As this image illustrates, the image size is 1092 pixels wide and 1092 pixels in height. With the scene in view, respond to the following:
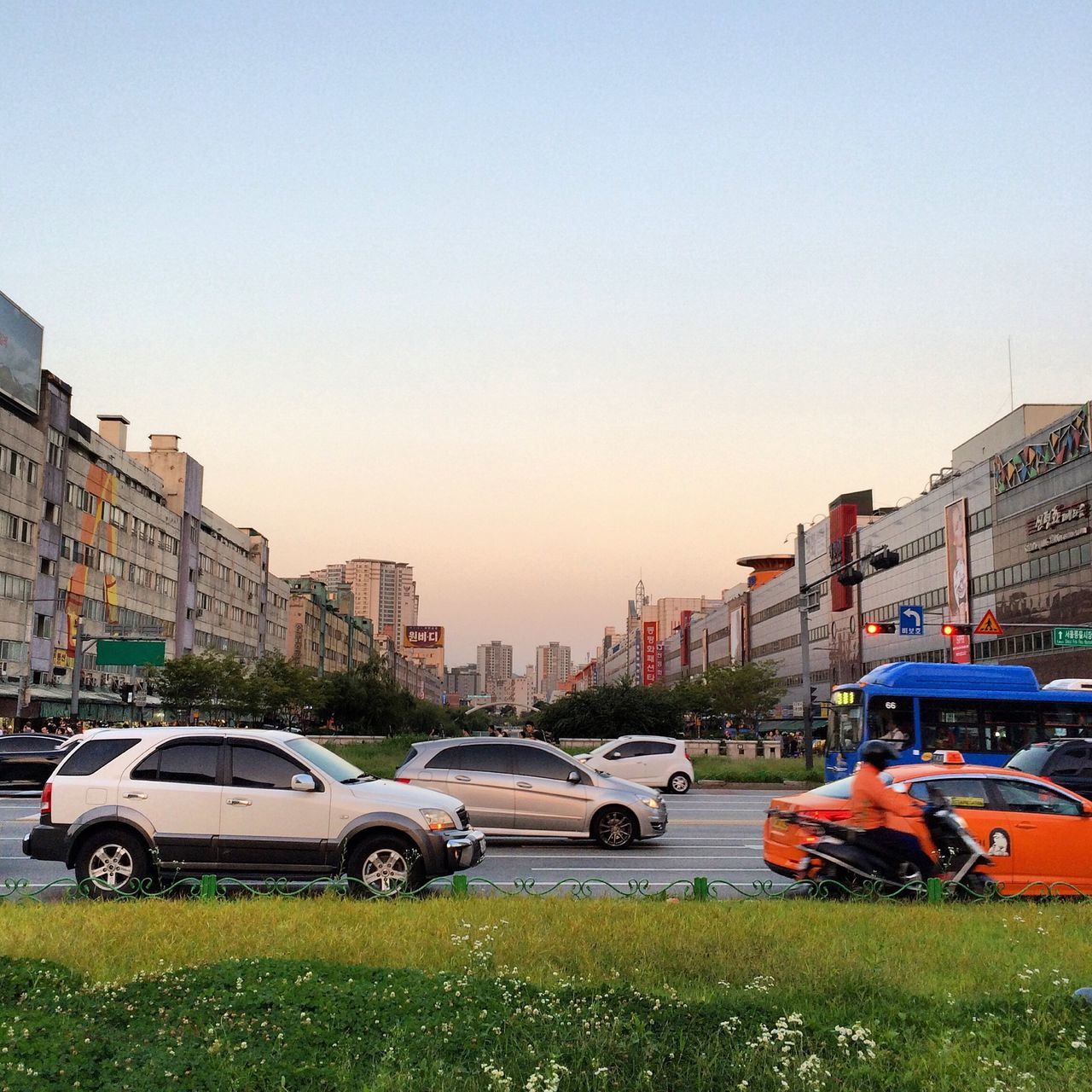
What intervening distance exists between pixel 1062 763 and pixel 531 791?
31.7ft

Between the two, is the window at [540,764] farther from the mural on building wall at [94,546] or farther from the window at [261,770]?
the mural on building wall at [94,546]

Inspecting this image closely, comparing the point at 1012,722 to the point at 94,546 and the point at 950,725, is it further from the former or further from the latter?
the point at 94,546

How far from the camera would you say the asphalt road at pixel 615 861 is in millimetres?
14562

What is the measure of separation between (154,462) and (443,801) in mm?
90004

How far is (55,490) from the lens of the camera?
2749 inches

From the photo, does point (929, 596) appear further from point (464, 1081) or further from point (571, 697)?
point (464, 1081)

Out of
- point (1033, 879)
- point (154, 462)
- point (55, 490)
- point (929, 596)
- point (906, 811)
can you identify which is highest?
point (154, 462)

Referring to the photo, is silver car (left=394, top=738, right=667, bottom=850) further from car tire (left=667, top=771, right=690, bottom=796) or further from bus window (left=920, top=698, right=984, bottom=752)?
car tire (left=667, top=771, right=690, bottom=796)

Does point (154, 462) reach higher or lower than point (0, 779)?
higher

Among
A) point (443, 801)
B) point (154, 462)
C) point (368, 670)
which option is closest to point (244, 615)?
point (154, 462)

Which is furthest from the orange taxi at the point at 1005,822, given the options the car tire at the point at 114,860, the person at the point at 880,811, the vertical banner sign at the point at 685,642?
the vertical banner sign at the point at 685,642

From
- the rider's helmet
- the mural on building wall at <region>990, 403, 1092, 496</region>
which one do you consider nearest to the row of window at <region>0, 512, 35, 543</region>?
the mural on building wall at <region>990, 403, 1092, 496</region>

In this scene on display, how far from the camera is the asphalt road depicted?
1456 cm

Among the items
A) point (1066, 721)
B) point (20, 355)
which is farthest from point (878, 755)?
point (20, 355)
